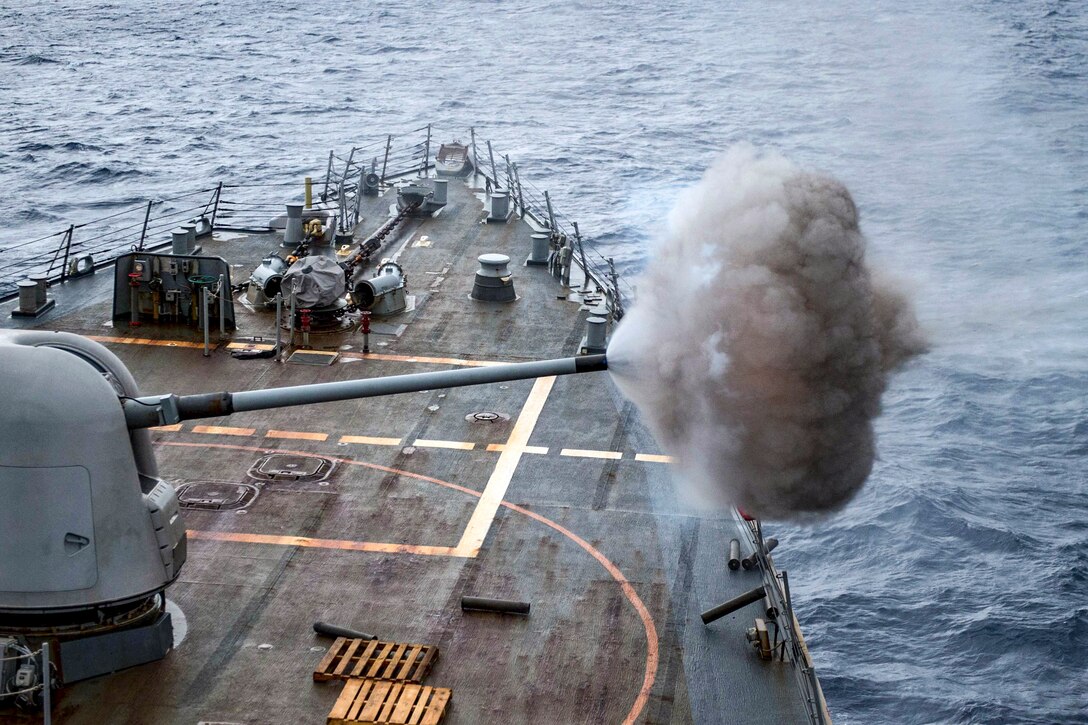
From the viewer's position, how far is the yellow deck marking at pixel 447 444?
69.4ft

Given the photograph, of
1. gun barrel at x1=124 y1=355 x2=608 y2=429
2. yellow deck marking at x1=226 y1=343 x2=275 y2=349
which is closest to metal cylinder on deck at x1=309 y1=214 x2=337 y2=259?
yellow deck marking at x1=226 y1=343 x2=275 y2=349

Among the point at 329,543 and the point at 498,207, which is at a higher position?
the point at 329,543

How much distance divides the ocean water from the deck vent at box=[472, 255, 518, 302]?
3872mm

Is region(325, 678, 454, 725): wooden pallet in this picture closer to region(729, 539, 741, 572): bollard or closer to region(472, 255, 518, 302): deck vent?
region(729, 539, 741, 572): bollard

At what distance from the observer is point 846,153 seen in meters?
52.8

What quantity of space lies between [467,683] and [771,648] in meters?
3.68

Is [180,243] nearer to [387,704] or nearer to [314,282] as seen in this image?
[314,282]

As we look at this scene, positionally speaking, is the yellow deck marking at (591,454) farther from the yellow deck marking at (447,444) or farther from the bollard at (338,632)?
the bollard at (338,632)

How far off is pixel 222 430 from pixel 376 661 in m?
7.81

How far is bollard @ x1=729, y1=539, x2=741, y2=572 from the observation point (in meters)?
17.7

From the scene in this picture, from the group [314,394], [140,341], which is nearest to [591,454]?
[314,394]

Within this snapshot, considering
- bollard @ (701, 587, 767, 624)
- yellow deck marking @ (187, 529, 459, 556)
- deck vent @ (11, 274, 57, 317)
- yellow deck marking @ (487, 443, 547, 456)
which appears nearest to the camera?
bollard @ (701, 587, 767, 624)

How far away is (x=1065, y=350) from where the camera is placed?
36812mm

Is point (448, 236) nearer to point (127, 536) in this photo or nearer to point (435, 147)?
point (127, 536)
